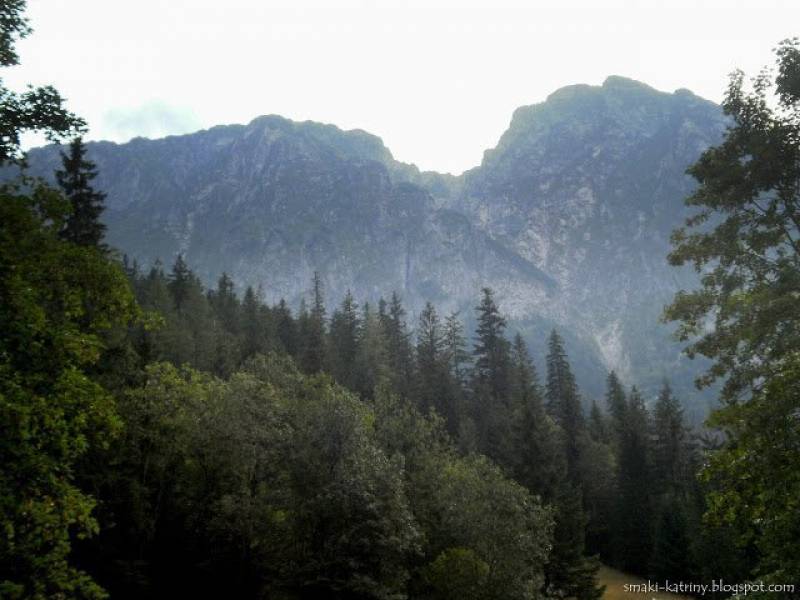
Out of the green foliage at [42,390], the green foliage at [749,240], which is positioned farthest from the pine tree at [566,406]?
the green foliage at [42,390]

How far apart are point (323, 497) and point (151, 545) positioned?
1271 centimetres

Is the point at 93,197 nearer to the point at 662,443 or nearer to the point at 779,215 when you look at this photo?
the point at 779,215

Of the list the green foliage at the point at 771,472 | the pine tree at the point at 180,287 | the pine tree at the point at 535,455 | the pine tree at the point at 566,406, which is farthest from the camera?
the pine tree at the point at 180,287

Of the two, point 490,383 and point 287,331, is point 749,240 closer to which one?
point 490,383

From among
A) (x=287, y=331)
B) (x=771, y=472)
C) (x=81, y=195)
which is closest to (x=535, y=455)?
(x=771, y=472)

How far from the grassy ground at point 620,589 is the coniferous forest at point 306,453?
2.05 m

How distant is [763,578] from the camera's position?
11141 mm

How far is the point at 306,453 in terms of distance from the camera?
23.2 metres

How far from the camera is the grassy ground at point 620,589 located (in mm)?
46031

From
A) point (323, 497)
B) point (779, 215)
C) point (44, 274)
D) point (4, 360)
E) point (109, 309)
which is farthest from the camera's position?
point (323, 497)

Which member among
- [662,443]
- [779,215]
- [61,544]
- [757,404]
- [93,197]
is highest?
[93,197]

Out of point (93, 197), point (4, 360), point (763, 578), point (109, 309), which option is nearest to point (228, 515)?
point (109, 309)

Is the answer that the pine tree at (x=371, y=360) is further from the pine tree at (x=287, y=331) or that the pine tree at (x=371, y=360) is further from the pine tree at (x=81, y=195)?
the pine tree at (x=81, y=195)

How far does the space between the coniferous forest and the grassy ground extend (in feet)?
6.72
